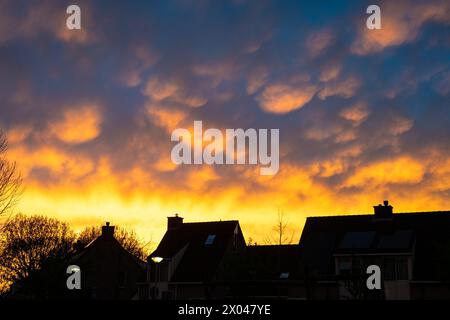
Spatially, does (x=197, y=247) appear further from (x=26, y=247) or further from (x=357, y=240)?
(x=26, y=247)

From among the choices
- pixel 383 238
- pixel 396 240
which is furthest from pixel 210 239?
pixel 396 240

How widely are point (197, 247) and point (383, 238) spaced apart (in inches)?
755

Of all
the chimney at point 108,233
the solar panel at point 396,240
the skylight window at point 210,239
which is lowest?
the solar panel at point 396,240

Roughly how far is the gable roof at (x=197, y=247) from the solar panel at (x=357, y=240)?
499 inches

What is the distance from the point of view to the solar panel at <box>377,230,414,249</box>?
1867 inches

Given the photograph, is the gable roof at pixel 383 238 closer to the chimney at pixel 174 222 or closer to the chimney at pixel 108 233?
the chimney at pixel 174 222

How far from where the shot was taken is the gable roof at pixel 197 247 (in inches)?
2179

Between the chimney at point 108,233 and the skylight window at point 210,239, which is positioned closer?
the skylight window at point 210,239

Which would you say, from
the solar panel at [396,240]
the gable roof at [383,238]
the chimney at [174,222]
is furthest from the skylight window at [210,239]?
the solar panel at [396,240]

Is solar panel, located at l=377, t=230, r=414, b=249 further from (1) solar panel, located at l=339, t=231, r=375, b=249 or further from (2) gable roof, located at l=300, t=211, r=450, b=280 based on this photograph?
(1) solar panel, located at l=339, t=231, r=375, b=249

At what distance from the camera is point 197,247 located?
58500 mm

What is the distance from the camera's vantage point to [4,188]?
30.3 meters

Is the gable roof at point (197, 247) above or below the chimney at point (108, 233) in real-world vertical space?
below
